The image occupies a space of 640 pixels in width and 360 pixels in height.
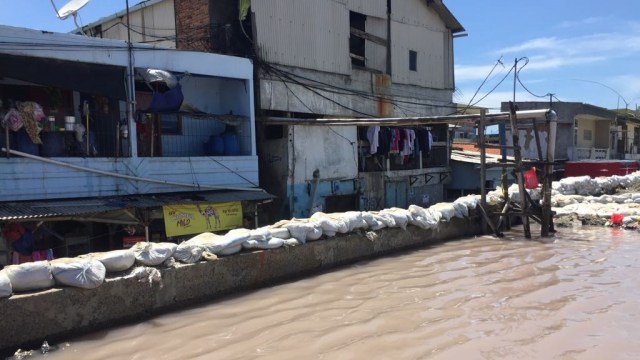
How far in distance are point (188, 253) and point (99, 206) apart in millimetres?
3979

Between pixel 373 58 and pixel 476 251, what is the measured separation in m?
9.90

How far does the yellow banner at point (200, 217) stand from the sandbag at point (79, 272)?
198 inches

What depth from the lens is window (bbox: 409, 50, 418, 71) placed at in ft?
62.9

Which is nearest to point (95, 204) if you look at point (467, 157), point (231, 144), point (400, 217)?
point (231, 144)

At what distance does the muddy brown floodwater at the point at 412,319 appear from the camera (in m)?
4.49

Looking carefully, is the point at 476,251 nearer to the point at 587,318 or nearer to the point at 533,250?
the point at 533,250

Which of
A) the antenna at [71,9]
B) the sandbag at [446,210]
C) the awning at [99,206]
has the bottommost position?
the sandbag at [446,210]

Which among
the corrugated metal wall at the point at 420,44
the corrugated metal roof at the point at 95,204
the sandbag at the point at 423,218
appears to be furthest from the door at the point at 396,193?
the sandbag at the point at 423,218

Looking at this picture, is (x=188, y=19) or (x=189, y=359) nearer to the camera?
(x=189, y=359)

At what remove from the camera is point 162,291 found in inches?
217

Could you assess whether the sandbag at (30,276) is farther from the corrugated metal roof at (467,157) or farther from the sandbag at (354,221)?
the corrugated metal roof at (467,157)

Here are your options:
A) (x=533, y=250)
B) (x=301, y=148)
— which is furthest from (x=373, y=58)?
(x=533, y=250)

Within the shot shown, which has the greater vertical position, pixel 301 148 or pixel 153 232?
pixel 301 148

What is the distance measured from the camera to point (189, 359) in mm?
4348
